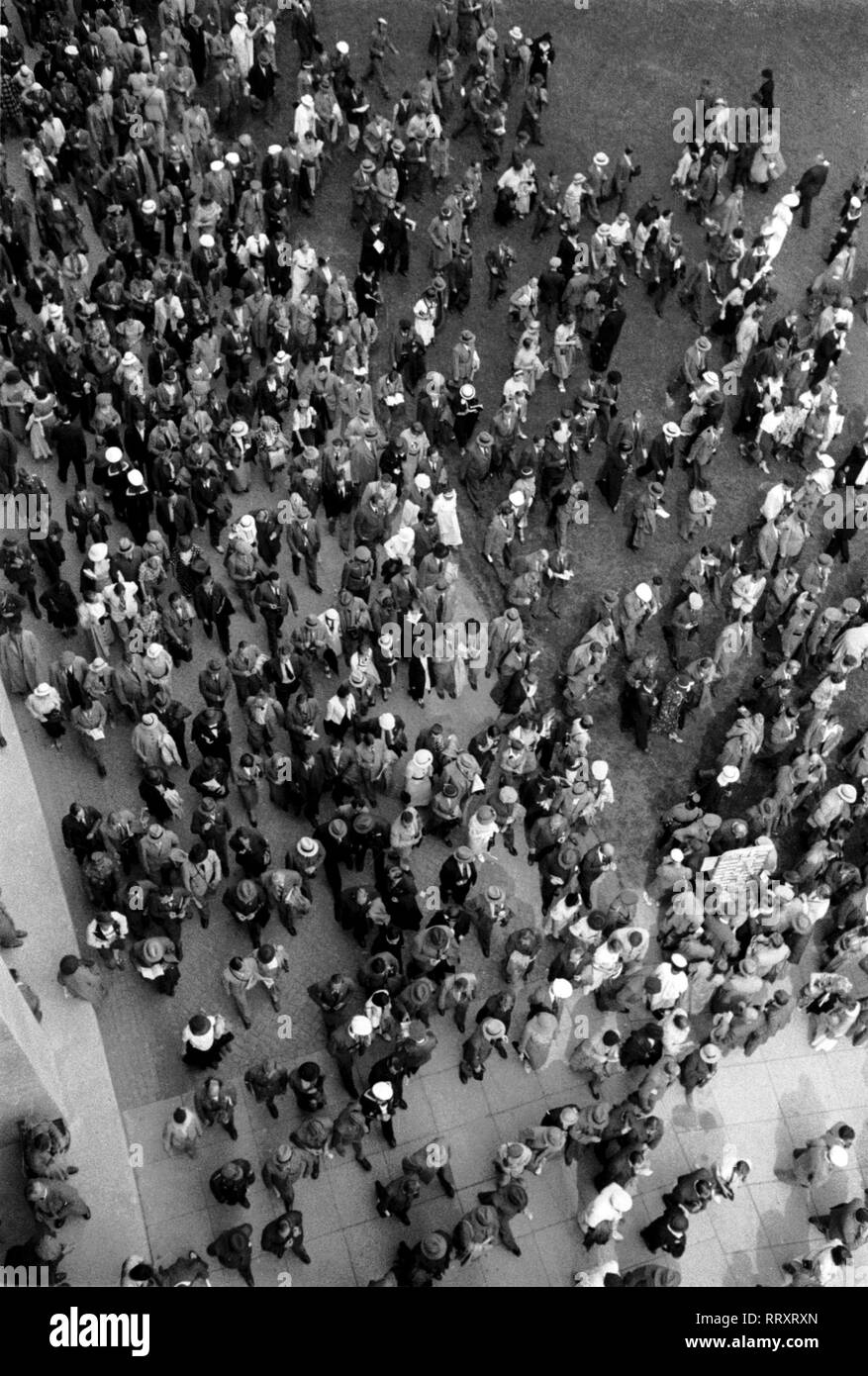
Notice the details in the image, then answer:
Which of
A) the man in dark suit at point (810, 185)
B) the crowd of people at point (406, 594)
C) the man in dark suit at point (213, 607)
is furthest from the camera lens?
the man in dark suit at point (810, 185)

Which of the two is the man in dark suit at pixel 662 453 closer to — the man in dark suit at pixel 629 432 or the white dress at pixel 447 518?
the man in dark suit at pixel 629 432

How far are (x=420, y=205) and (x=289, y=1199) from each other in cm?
2088

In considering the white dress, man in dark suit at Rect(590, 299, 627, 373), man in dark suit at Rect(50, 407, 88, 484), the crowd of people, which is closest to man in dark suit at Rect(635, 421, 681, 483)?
the crowd of people

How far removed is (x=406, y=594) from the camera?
22672 millimetres

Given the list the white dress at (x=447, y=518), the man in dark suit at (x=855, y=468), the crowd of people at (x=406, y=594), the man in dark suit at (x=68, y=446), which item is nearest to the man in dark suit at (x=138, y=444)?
the crowd of people at (x=406, y=594)

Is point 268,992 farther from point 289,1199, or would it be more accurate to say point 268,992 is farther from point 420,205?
point 420,205

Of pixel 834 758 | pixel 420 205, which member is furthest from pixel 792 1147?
pixel 420 205

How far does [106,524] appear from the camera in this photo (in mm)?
24438

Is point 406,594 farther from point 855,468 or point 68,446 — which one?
point 855,468

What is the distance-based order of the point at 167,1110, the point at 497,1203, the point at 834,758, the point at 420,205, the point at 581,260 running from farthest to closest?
the point at 420,205 < the point at 581,260 < the point at 834,758 < the point at 167,1110 < the point at 497,1203

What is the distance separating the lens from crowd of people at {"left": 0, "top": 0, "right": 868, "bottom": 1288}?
18906 mm

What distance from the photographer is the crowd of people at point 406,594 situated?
62.0ft

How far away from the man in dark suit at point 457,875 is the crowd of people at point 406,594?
2.3 inches
